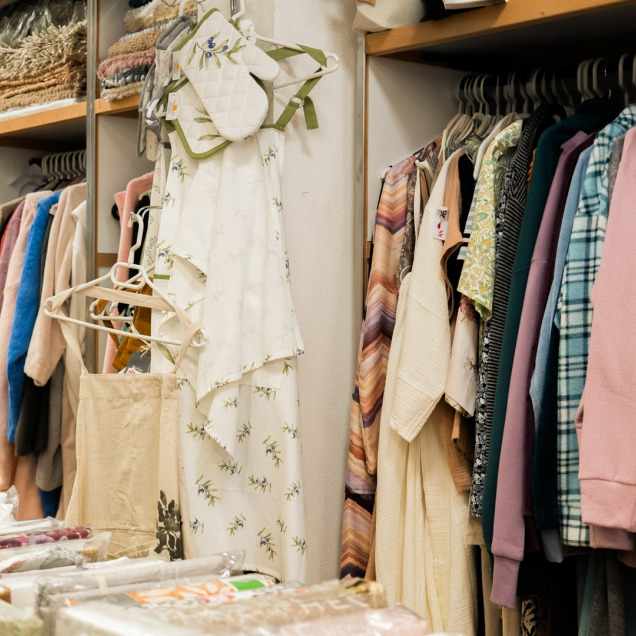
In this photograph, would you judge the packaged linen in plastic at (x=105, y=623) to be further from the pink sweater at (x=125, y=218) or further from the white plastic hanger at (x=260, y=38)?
the pink sweater at (x=125, y=218)

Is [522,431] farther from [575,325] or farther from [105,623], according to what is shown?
[105,623]

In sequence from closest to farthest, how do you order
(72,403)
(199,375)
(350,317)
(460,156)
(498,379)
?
(498,379)
(199,375)
(460,156)
(350,317)
(72,403)

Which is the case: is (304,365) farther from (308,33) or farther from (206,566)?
(206,566)

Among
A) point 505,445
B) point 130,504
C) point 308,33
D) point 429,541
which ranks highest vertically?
point 308,33

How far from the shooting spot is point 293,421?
1872 mm

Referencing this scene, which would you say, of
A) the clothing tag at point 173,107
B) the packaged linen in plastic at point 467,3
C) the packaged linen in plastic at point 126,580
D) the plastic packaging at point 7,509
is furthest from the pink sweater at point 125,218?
the packaged linen in plastic at point 126,580

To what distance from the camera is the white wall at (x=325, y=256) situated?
2.03m

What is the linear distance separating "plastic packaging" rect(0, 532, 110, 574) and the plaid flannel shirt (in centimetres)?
86

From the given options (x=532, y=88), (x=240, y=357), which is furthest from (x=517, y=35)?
(x=240, y=357)

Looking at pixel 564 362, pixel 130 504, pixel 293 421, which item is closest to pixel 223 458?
pixel 293 421

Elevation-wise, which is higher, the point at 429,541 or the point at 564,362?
the point at 564,362

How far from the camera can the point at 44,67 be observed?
2672 mm

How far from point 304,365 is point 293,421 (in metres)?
0.21

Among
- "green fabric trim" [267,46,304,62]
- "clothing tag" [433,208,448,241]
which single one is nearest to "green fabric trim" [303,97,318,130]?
"green fabric trim" [267,46,304,62]
